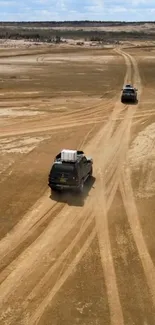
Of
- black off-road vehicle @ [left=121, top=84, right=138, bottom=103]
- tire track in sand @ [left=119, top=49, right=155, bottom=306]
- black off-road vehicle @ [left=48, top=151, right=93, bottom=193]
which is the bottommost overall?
tire track in sand @ [left=119, top=49, right=155, bottom=306]

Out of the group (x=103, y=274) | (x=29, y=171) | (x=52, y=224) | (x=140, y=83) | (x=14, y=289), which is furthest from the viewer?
(x=140, y=83)

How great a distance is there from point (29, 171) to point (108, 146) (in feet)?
26.0

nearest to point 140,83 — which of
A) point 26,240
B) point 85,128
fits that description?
point 85,128

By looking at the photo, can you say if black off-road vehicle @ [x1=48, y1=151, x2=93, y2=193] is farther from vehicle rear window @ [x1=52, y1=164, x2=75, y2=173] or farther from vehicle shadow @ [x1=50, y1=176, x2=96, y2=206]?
vehicle shadow @ [x1=50, y1=176, x2=96, y2=206]

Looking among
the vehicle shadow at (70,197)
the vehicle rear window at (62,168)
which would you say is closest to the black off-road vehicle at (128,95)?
the vehicle shadow at (70,197)

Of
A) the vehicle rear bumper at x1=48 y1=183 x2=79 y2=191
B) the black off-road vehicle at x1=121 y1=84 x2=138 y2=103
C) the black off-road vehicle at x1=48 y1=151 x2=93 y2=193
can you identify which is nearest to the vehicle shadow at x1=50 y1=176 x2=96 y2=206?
the black off-road vehicle at x1=48 y1=151 x2=93 y2=193

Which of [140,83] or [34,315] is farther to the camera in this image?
[140,83]

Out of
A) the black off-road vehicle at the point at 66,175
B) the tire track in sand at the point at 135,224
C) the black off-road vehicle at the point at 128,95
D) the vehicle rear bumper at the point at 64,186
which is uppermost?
the black off-road vehicle at the point at 128,95

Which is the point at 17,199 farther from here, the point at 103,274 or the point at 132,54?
the point at 132,54

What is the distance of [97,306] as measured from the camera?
1545 cm

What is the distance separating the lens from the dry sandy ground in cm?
1559

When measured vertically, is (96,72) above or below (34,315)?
above

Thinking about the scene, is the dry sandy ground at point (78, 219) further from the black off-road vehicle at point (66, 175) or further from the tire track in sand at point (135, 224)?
the black off-road vehicle at point (66, 175)

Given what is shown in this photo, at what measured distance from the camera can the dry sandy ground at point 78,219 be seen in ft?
51.1
